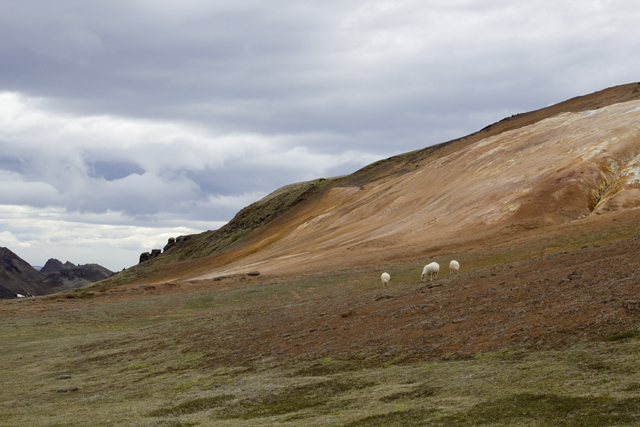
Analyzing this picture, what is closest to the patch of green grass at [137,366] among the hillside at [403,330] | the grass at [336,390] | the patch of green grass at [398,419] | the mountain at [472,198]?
the grass at [336,390]

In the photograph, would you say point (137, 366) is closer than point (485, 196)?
Yes

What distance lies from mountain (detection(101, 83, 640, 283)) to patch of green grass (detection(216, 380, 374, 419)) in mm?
36547

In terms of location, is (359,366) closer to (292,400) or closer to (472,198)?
(292,400)

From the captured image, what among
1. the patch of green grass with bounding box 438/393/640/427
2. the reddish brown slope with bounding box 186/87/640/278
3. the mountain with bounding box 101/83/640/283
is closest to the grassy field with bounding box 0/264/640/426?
the patch of green grass with bounding box 438/393/640/427

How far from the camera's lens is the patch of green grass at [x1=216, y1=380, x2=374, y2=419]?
13312 mm

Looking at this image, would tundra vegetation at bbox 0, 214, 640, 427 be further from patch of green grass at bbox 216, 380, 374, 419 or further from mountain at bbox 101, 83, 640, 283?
mountain at bbox 101, 83, 640, 283

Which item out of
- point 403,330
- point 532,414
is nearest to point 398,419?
point 532,414

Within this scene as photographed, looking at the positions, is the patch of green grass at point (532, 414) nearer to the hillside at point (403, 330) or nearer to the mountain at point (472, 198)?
the hillside at point (403, 330)

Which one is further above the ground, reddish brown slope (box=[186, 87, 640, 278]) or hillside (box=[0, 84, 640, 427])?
reddish brown slope (box=[186, 87, 640, 278])

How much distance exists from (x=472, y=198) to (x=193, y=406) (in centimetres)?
5435

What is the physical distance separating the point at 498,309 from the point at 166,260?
109m

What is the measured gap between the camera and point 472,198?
214ft

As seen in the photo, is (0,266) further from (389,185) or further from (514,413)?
(514,413)

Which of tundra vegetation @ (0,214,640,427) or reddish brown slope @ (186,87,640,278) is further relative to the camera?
reddish brown slope @ (186,87,640,278)
